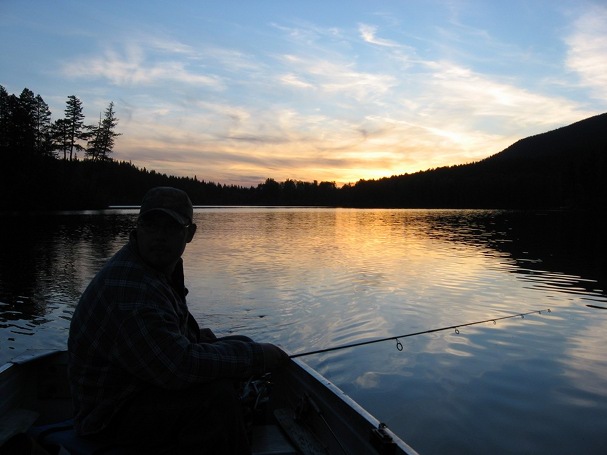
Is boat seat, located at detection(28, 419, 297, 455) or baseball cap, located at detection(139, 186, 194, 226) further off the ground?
baseball cap, located at detection(139, 186, 194, 226)

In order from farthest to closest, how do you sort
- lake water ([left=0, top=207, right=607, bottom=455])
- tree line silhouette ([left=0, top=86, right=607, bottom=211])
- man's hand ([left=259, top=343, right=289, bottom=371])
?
1. tree line silhouette ([left=0, top=86, right=607, bottom=211])
2. lake water ([left=0, top=207, right=607, bottom=455])
3. man's hand ([left=259, top=343, right=289, bottom=371])

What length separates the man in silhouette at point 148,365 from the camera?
2.60m

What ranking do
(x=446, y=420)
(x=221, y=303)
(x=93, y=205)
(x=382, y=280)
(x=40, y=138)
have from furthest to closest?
1. (x=93, y=205)
2. (x=40, y=138)
3. (x=382, y=280)
4. (x=221, y=303)
5. (x=446, y=420)

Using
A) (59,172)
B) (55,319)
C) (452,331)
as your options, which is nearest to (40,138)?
(59,172)

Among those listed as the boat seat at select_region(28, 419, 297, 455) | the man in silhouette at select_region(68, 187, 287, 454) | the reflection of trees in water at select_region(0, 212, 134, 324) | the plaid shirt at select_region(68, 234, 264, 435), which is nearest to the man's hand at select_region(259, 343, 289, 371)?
the man in silhouette at select_region(68, 187, 287, 454)

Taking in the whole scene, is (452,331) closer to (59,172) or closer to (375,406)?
(375,406)

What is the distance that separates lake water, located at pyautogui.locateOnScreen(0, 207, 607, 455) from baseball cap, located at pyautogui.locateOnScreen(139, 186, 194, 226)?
15.8ft

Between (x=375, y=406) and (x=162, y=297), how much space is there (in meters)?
5.49

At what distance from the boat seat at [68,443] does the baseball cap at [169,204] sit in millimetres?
1521

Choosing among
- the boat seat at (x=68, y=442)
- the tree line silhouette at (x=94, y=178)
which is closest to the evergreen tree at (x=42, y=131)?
the tree line silhouette at (x=94, y=178)

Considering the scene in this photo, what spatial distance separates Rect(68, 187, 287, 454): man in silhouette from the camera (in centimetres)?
260

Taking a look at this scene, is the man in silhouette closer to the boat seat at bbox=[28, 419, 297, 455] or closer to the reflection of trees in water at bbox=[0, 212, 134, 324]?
the boat seat at bbox=[28, 419, 297, 455]

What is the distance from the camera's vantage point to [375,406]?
23.6 feet

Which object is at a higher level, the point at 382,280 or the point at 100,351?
the point at 100,351
